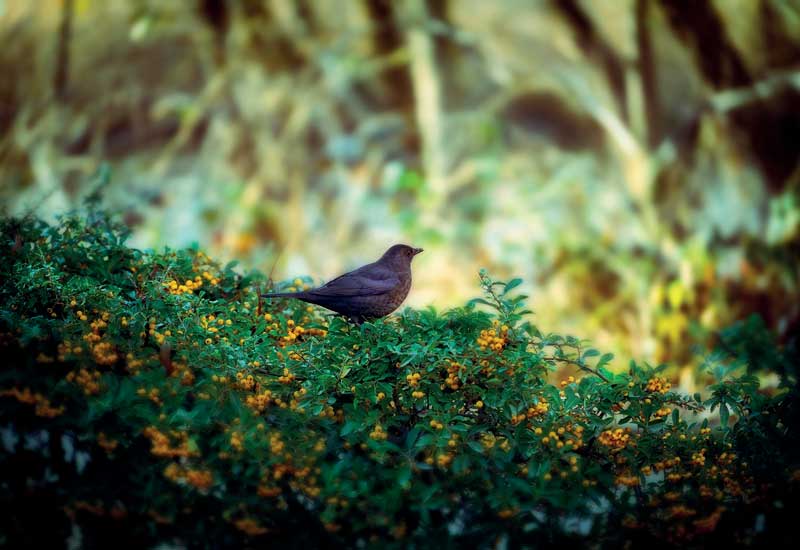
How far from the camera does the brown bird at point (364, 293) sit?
2.91m

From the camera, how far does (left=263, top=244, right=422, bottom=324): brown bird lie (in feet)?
9.54

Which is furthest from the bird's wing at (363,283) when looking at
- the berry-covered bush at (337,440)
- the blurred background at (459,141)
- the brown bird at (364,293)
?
the blurred background at (459,141)

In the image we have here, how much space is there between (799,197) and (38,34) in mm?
5686

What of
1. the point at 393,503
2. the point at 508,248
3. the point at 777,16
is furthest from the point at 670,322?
the point at 393,503

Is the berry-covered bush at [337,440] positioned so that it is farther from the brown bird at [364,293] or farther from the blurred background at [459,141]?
the blurred background at [459,141]

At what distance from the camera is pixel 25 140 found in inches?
289

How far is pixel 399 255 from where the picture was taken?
126 inches

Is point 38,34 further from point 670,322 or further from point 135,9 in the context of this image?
point 670,322

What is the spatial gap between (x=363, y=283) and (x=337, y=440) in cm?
56

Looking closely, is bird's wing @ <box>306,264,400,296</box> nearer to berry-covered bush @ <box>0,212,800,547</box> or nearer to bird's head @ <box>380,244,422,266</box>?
bird's head @ <box>380,244,422,266</box>

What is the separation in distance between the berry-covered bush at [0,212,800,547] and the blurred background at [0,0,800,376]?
143 inches

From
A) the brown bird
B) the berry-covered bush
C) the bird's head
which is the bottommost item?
the berry-covered bush

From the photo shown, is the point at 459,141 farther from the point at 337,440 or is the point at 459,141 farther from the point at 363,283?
the point at 337,440

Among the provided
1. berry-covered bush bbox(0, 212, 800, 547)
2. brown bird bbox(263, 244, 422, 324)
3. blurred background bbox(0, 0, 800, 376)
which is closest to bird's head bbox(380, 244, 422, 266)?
brown bird bbox(263, 244, 422, 324)
